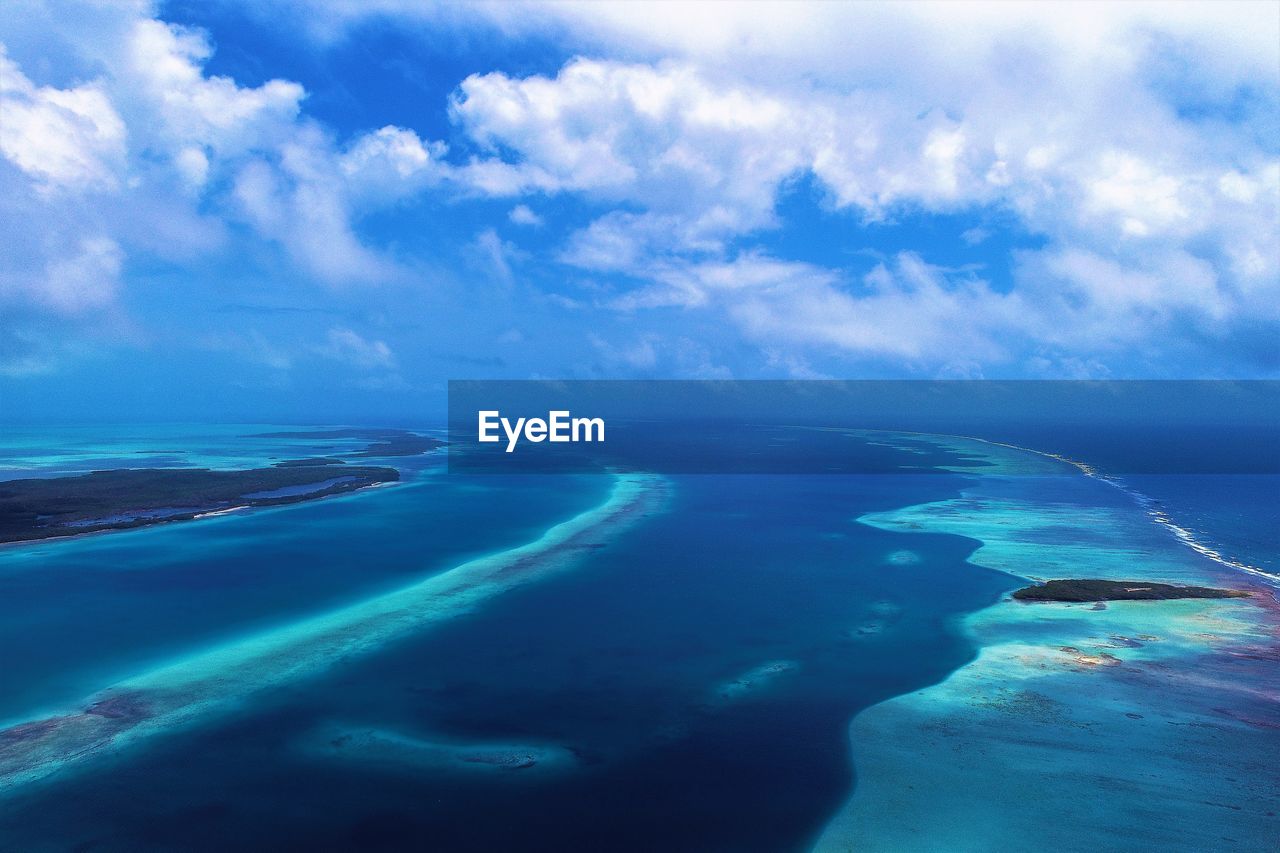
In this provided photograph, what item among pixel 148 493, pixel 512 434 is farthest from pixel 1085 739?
pixel 512 434

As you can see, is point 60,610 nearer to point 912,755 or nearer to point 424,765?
point 424,765

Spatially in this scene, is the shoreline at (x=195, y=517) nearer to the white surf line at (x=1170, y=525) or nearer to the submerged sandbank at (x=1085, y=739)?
the submerged sandbank at (x=1085, y=739)

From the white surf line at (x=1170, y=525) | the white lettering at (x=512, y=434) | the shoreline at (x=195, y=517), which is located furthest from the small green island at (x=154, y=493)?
the white surf line at (x=1170, y=525)

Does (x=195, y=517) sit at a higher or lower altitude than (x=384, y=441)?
lower

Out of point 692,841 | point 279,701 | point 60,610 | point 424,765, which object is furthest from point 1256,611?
point 60,610

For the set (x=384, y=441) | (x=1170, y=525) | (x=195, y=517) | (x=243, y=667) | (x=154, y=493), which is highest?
(x=384, y=441)

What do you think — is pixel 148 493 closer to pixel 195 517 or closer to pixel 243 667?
pixel 195 517
